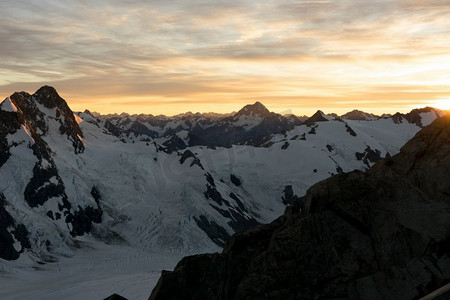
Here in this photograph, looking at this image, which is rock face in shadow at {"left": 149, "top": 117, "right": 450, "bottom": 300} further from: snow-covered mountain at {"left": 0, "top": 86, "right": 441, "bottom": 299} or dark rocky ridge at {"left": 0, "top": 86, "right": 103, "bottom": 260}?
dark rocky ridge at {"left": 0, "top": 86, "right": 103, "bottom": 260}

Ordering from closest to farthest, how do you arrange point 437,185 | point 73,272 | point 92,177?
point 437,185 < point 73,272 < point 92,177

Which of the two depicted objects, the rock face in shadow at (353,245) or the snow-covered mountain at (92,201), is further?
the snow-covered mountain at (92,201)

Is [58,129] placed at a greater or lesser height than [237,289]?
greater

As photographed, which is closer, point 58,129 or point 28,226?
point 28,226

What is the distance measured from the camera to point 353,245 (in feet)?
70.7

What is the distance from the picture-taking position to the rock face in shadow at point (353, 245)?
65.5ft

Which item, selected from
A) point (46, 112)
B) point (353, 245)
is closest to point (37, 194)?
point (46, 112)

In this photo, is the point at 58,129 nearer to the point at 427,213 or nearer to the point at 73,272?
the point at 73,272

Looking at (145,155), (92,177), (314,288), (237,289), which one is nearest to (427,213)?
(314,288)

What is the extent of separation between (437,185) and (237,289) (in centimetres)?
1075

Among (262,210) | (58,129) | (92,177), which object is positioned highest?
(58,129)

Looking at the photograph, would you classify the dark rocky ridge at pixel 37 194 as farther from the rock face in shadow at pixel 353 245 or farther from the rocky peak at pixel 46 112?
the rock face in shadow at pixel 353 245

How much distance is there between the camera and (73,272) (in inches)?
3984

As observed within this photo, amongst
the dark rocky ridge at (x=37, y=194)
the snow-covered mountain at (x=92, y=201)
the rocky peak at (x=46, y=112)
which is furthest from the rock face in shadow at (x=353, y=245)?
the rocky peak at (x=46, y=112)
